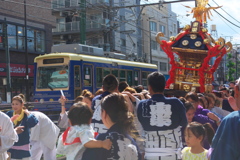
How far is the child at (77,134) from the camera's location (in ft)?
12.3

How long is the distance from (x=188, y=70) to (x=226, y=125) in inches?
457

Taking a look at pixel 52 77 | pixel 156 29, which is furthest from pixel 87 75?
pixel 156 29

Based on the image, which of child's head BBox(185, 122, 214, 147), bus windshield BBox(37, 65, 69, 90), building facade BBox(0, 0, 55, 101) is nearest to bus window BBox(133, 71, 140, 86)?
bus windshield BBox(37, 65, 69, 90)

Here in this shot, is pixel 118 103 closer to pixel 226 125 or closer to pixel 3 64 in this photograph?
pixel 226 125

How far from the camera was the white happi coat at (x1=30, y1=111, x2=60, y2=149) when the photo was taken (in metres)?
7.16

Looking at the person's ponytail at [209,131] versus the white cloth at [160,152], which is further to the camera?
the person's ponytail at [209,131]

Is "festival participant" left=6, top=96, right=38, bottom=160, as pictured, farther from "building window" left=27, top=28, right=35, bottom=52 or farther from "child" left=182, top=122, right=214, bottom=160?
"building window" left=27, top=28, right=35, bottom=52

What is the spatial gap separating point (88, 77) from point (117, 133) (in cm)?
1391

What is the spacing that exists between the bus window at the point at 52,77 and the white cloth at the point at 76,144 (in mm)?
12798

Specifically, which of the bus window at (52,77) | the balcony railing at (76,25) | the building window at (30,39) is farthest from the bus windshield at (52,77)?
the balcony railing at (76,25)

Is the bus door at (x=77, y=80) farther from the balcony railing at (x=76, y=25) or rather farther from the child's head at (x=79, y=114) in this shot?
the balcony railing at (x=76, y=25)

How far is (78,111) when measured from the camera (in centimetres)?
383

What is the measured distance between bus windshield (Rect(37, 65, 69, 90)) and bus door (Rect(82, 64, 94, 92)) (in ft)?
2.98

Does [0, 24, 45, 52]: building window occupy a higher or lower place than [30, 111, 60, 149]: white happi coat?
higher
